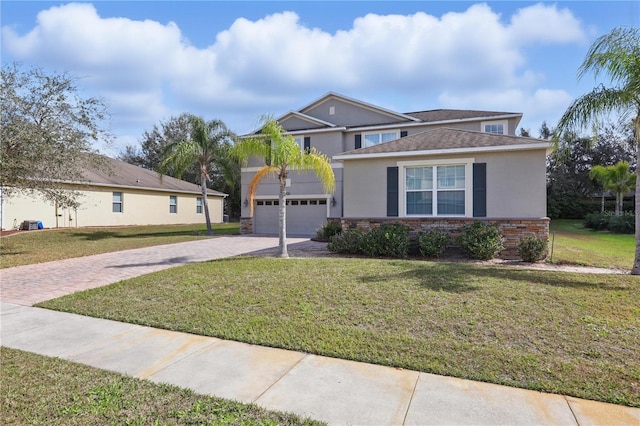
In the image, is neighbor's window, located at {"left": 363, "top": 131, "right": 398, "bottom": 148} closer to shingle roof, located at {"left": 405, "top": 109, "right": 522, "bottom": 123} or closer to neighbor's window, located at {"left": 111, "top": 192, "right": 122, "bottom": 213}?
shingle roof, located at {"left": 405, "top": 109, "right": 522, "bottom": 123}

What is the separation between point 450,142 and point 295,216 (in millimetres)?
11196

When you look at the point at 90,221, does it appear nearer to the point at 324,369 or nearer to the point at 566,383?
the point at 324,369

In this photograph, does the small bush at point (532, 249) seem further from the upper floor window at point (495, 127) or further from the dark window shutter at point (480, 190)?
the upper floor window at point (495, 127)

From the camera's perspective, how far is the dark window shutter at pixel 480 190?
1148 cm

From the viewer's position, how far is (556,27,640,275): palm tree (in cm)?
778

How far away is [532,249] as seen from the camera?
9.95m

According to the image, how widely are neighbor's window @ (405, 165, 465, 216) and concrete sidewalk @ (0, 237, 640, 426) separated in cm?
877

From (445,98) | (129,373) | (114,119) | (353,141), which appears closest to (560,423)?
(129,373)

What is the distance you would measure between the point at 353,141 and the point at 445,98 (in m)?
8.50

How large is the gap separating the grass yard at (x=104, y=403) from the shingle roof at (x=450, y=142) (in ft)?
33.9

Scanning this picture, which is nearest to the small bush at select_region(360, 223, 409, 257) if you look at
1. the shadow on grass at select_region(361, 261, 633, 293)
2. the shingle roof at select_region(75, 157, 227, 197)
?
the shadow on grass at select_region(361, 261, 633, 293)

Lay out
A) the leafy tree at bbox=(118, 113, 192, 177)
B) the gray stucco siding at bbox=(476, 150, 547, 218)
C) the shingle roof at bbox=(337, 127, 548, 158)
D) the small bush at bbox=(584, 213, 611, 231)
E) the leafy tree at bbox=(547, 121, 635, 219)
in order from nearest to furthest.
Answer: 1. the gray stucco siding at bbox=(476, 150, 547, 218)
2. the shingle roof at bbox=(337, 127, 548, 158)
3. the small bush at bbox=(584, 213, 611, 231)
4. the leafy tree at bbox=(547, 121, 635, 219)
5. the leafy tree at bbox=(118, 113, 192, 177)

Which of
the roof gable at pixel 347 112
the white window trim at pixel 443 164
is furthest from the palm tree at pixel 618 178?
the white window trim at pixel 443 164

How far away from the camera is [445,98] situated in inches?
977
